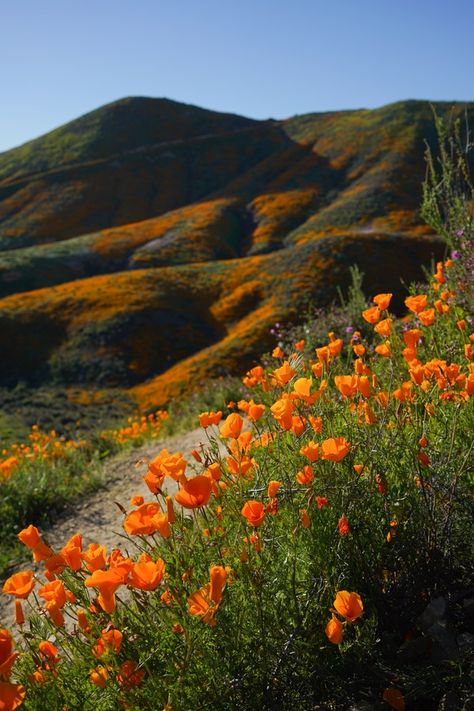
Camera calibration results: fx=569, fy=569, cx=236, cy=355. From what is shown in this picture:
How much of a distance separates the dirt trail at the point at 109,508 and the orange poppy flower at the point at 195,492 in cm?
259

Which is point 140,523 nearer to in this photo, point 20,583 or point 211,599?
point 211,599

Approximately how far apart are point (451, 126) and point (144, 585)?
5138 millimetres

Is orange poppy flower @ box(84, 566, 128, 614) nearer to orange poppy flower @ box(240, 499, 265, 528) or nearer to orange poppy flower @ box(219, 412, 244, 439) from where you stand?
orange poppy flower @ box(240, 499, 265, 528)

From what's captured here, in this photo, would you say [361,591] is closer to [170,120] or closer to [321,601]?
[321,601]

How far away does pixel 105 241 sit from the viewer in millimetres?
Result: 31703

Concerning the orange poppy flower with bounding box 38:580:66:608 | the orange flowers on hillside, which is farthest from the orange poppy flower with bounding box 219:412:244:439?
the orange poppy flower with bounding box 38:580:66:608

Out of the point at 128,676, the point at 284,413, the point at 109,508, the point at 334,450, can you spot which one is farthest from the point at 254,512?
the point at 109,508

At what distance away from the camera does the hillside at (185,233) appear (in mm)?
18984

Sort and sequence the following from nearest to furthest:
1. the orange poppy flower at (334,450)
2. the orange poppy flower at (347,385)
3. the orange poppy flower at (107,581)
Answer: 1. the orange poppy flower at (107,581)
2. the orange poppy flower at (334,450)
3. the orange poppy flower at (347,385)

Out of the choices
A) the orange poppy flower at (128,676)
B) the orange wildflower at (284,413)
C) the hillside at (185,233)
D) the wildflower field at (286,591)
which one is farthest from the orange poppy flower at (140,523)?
the hillside at (185,233)

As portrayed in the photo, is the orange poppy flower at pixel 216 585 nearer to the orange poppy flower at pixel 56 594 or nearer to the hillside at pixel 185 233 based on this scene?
the orange poppy flower at pixel 56 594

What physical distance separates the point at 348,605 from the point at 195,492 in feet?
1.82

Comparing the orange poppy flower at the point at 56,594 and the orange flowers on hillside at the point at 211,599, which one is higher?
the orange poppy flower at the point at 56,594

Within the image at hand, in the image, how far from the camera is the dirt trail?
465 cm
